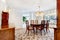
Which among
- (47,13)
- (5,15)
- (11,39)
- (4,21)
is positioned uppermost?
(47,13)

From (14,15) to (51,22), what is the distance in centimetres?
469

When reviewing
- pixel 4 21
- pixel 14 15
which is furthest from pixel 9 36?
pixel 14 15

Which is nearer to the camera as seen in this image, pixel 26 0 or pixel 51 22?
pixel 26 0

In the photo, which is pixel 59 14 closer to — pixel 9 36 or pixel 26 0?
pixel 9 36

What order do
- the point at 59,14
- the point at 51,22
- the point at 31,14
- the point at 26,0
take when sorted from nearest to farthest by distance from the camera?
1. the point at 59,14
2. the point at 26,0
3. the point at 51,22
4. the point at 31,14

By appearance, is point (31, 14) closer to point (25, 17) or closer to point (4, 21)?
point (25, 17)

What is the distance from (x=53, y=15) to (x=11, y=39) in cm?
935

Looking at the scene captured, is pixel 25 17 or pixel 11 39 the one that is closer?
pixel 11 39

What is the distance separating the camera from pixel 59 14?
274 centimetres

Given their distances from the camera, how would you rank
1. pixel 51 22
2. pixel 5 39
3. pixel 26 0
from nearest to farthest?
pixel 5 39 < pixel 26 0 < pixel 51 22

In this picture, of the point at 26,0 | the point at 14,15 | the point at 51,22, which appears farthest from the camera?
the point at 51,22

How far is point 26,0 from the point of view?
7160 millimetres

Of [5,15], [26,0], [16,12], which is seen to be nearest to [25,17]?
[16,12]

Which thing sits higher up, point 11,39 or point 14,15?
point 14,15
